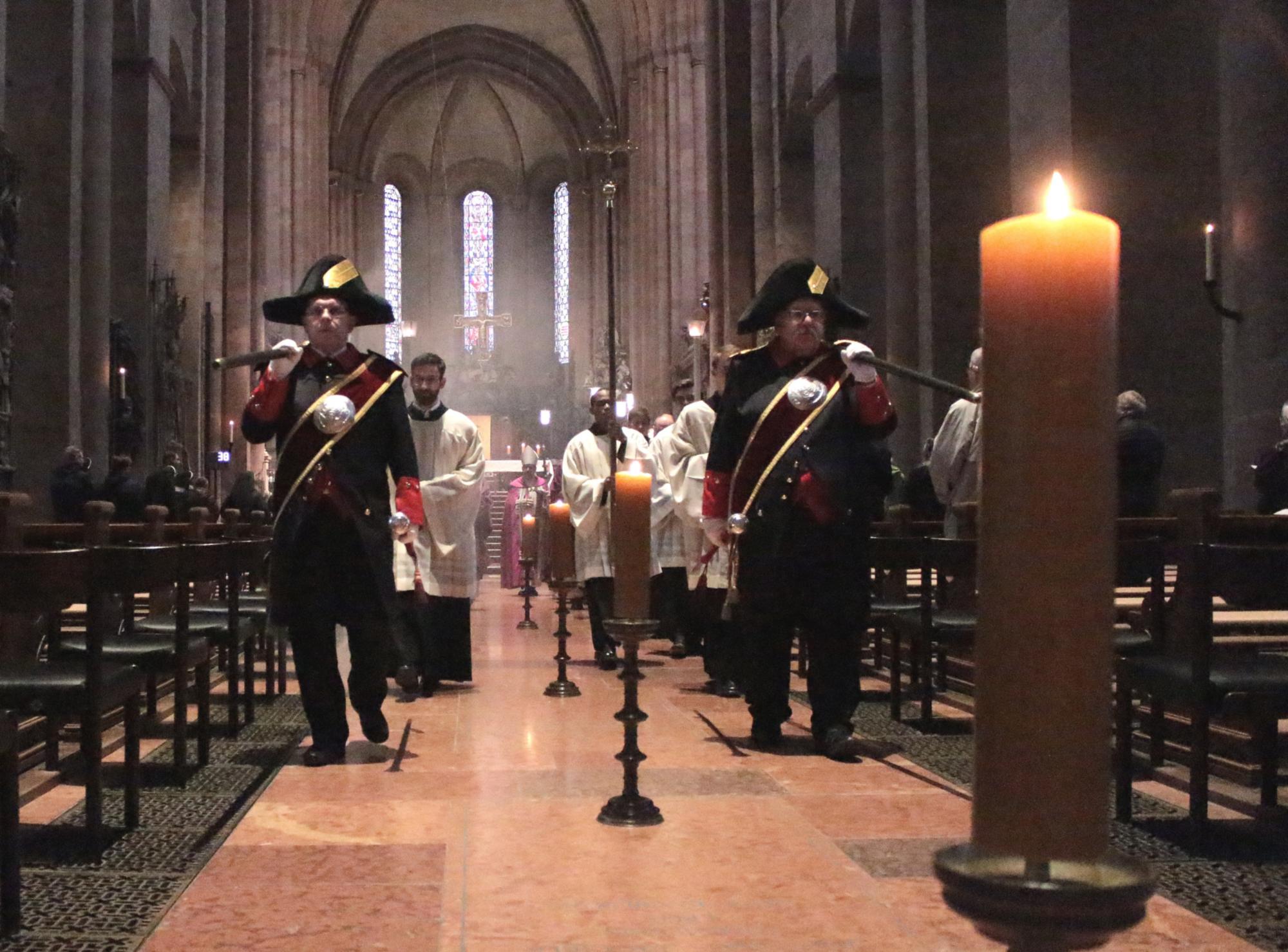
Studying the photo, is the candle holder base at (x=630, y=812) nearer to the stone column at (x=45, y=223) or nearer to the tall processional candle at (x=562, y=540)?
the tall processional candle at (x=562, y=540)

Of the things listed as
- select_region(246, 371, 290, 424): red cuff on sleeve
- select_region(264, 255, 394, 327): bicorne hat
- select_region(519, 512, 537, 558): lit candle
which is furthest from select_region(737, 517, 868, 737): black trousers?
select_region(519, 512, 537, 558): lit candle

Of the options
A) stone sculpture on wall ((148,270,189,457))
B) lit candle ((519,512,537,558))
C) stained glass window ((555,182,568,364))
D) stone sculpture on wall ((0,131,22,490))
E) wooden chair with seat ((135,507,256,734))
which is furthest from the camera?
stained glass window ((555,182,568,364))

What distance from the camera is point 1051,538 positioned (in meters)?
0.80

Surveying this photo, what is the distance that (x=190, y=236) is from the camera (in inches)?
791

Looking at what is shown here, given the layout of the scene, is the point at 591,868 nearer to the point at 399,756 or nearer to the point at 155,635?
the point at 399,756

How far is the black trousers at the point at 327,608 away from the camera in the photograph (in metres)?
5.36

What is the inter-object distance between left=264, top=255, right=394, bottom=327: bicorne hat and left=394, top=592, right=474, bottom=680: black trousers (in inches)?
92.1

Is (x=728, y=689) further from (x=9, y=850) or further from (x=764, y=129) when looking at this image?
(x=764, y=129)

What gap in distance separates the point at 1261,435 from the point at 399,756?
5.22 meters

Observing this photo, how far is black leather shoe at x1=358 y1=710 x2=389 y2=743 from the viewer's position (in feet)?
18.1

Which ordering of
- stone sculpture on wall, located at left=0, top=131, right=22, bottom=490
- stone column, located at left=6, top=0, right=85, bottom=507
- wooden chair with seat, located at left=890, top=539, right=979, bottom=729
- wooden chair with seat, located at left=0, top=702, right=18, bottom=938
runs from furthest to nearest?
1. stone column, located at left=6, top=0, right=85, bottom=507
2. stone sculpture on wall, located at left=0, top=131, right=22, bottom=490
3. wooden chair with seat, located at left=890, top=539, right=979, bottom=729
4. wooden chair with seat, located at left=0, top=702, right=18, bottom=938

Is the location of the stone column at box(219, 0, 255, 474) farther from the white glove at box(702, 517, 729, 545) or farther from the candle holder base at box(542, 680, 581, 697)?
the white glove at box(702, 517, 729, 545)

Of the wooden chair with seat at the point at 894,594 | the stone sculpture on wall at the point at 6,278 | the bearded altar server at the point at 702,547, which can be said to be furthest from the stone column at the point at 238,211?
the wooden chair with seat at the point at 894,594

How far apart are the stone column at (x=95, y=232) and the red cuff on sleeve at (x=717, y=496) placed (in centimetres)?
935
